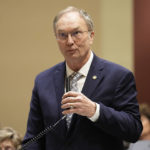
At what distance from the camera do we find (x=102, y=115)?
1.74 metres

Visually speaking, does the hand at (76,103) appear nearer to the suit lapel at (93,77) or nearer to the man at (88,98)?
the man at (88,98)

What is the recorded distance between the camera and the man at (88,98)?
1786mm

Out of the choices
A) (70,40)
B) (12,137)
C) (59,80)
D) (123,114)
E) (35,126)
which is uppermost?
(70,40)

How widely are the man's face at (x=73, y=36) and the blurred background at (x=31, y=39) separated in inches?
105

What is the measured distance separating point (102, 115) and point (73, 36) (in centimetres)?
48

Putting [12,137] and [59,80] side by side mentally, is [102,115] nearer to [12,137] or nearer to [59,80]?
[59,80]

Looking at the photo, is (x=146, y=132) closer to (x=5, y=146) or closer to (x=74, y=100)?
(x=5, y=146)

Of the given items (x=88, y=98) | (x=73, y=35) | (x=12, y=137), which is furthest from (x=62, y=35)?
(x=12, y=137)

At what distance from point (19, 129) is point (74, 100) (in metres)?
3.13

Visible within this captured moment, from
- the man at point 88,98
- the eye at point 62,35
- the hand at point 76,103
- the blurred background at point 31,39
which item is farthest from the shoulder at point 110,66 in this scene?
the blurred background at point 31,39

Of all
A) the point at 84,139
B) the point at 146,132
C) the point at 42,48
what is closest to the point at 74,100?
the point at 84,139

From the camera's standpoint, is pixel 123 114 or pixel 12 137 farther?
pixel 12 137

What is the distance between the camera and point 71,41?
1.91 meters

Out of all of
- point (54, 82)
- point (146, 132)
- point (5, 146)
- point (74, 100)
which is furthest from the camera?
point (146, 132)
